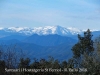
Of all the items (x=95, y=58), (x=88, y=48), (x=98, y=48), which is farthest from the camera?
(x=88, y=48)

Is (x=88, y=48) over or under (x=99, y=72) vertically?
over

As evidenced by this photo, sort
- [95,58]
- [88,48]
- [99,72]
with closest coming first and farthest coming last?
[99,72] → [95,58] → [88,48]

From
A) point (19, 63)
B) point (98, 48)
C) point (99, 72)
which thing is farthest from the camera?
point (19, 63)

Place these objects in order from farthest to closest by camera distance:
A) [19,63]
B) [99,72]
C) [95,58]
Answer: [19,63] < [95,58] < [99,72]

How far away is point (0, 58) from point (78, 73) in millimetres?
4053

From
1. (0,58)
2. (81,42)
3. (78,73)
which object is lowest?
(78,73)

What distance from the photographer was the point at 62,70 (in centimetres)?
1416

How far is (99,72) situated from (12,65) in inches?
194

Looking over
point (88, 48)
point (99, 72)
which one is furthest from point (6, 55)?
point (88, 48)

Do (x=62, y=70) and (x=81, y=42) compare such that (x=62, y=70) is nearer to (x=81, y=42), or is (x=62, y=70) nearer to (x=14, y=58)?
(x=14, y=58)

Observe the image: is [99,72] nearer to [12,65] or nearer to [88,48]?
[12,65]

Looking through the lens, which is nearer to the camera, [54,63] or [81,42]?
[54,63]

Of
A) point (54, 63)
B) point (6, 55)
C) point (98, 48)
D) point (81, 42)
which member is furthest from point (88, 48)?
point (6, 55)

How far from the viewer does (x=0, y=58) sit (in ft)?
46.5
